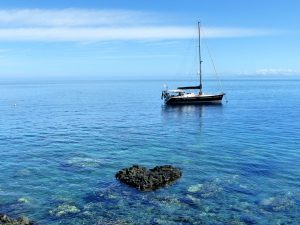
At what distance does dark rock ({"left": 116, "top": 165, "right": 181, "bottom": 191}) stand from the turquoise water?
100cm

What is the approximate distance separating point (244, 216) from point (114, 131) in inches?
1622

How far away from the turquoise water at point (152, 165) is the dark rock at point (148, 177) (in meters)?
1.00

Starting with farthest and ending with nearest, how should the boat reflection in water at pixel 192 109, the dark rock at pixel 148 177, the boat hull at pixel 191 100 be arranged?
the boat hull at pixel 191 100
the boat reflection in water at pixel 192 109
the dark rock at pixel 148 177

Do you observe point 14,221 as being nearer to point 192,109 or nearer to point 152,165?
point 152,165

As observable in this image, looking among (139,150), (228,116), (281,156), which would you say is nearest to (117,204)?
(139,150)

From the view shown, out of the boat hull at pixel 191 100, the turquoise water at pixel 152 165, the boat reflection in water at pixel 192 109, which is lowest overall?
the turquoise water at pixel 152 165

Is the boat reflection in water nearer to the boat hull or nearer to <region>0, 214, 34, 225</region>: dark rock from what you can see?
the boat hull

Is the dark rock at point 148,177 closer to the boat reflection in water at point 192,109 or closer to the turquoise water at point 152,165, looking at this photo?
the turquoise water at point 152,165

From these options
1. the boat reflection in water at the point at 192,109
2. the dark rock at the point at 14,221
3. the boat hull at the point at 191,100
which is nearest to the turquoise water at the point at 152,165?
the dark rock at the point at 14,221

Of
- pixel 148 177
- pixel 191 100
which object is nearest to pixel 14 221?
pixel 148 177

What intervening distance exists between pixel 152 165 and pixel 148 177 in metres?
6.74

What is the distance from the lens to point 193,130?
69.1 metres

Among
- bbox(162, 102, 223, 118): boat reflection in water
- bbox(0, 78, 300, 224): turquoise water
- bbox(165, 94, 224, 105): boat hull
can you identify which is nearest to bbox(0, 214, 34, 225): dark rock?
bbox(0, 78, 300, 224): turquoise water

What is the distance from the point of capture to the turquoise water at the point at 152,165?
98.3ft
